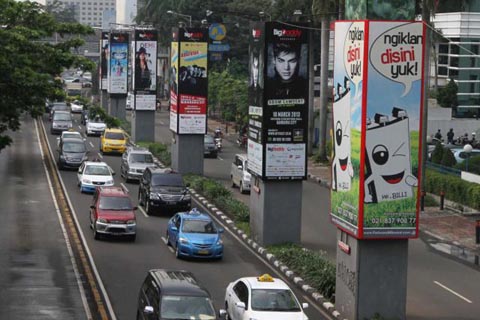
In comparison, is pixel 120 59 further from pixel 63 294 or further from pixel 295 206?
pixel 63 294

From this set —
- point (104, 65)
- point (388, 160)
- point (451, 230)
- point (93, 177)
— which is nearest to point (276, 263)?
point (388, 160)

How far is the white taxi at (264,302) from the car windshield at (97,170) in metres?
24.8

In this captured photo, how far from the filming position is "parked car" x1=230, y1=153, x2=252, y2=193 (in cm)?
5175

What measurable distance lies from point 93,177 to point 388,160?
2515 centimetres

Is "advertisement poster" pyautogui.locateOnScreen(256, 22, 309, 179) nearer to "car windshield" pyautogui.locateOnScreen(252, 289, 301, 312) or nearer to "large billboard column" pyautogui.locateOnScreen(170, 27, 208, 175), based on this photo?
"car windshield" pyautogui.locateOnScreen(252, 289, 301, 312)

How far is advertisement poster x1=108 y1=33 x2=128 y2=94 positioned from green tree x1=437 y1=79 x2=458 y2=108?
986 inches

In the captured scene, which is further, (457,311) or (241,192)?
(241,192)

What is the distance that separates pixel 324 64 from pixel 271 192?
28917 mm

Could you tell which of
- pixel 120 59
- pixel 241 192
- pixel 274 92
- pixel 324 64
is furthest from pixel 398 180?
pixel 120 59

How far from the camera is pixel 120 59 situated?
80125 mm

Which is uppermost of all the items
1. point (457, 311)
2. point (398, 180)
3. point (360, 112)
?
point (360, 112)

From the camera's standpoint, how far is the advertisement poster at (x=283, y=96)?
36.7 meters

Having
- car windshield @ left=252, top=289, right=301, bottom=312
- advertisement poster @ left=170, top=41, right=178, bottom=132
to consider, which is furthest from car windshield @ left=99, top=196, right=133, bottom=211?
advertisement poster @ left=170, top=41, right=178, bottom=132

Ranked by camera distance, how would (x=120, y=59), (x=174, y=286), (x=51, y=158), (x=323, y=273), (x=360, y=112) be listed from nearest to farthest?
(x=174, y=286)
(x=360, y=112)
(x=323, y=273)
(x=51, y=158)
(x=120, y=59)
